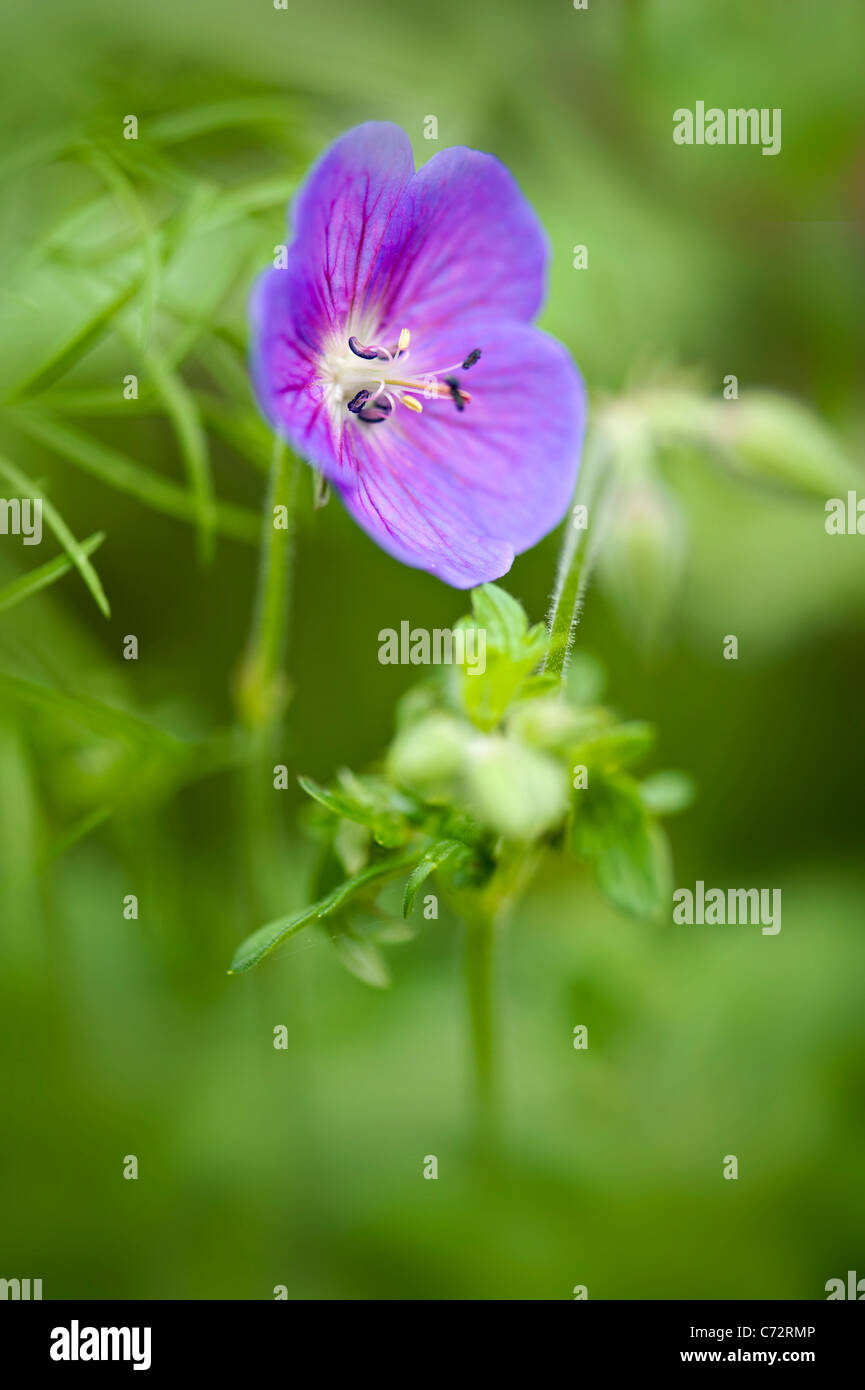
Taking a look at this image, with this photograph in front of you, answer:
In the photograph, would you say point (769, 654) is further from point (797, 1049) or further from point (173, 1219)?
point (173, 1219)

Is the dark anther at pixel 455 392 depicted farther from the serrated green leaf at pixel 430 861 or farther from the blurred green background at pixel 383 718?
the serrated green leaf at pixel 430 861

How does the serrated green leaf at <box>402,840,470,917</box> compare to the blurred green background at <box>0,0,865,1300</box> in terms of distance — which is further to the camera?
the blurred green background at <box>0,0,865,1300</box>

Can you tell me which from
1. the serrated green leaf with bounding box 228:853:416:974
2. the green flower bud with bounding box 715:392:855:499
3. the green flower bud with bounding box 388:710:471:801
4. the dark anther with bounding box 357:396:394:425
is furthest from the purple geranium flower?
the green flower bud with bounding box 715:392:855:499

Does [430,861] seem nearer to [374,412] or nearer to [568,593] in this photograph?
[568,593]

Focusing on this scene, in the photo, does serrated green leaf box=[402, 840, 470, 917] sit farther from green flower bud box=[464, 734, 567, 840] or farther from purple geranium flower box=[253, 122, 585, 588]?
purple geranium flower box=[253, 122, 585, 588]

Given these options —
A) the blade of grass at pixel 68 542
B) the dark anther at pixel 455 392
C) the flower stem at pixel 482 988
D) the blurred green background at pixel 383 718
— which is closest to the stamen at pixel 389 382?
the dark anther at pixel 455 392

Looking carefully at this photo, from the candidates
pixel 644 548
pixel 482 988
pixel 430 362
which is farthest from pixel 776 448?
pixel 482 988
